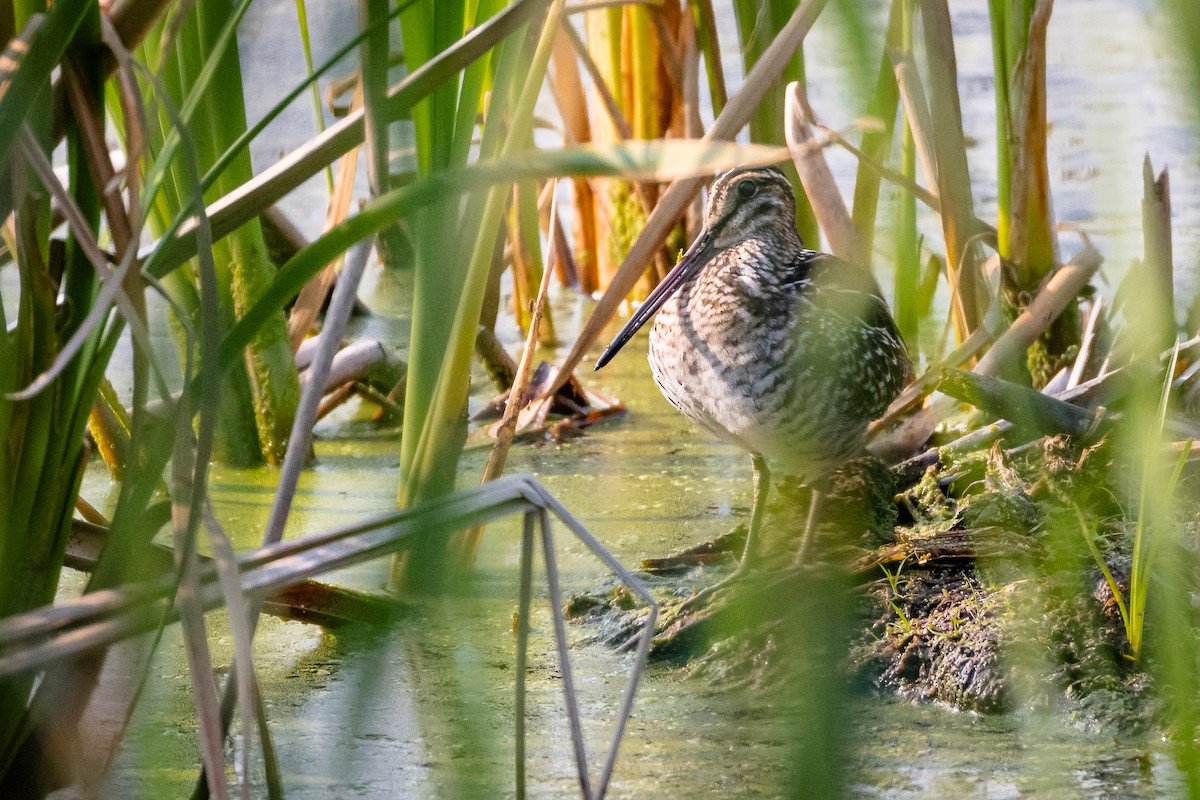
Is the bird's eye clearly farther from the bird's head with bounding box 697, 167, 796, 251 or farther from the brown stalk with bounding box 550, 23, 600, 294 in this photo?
the brown stalk with bounding box 550, 23, 600, 294

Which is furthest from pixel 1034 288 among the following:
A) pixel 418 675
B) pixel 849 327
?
pixel 418 675

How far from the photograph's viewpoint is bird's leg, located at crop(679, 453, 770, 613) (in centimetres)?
243

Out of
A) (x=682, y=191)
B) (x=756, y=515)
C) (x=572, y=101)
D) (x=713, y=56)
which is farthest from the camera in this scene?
(x=572, y=101)

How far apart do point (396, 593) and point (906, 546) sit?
5.56 feet

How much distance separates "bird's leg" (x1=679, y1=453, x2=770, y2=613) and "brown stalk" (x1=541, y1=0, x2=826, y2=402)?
0.46m

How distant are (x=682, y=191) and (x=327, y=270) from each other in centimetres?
100

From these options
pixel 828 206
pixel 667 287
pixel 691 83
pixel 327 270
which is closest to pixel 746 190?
pixel 828 206

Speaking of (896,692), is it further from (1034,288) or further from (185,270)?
(185,270)

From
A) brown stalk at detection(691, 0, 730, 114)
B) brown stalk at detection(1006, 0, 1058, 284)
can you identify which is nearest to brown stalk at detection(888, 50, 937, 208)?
brown stalk at detection(1006, 0, 1058, 284)

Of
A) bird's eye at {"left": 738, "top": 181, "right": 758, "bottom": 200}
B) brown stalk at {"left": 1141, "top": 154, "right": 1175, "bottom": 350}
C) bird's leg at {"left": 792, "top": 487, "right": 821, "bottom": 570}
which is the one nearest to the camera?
brown stalk at {"left": 1141, "top": 154, "right": 1175, "bottom": 350}

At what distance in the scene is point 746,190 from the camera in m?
3.02

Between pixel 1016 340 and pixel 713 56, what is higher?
pixel 713 56

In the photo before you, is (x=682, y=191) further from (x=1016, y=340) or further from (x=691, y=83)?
(x=691, y=83)

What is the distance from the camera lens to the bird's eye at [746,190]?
9.89 ft
